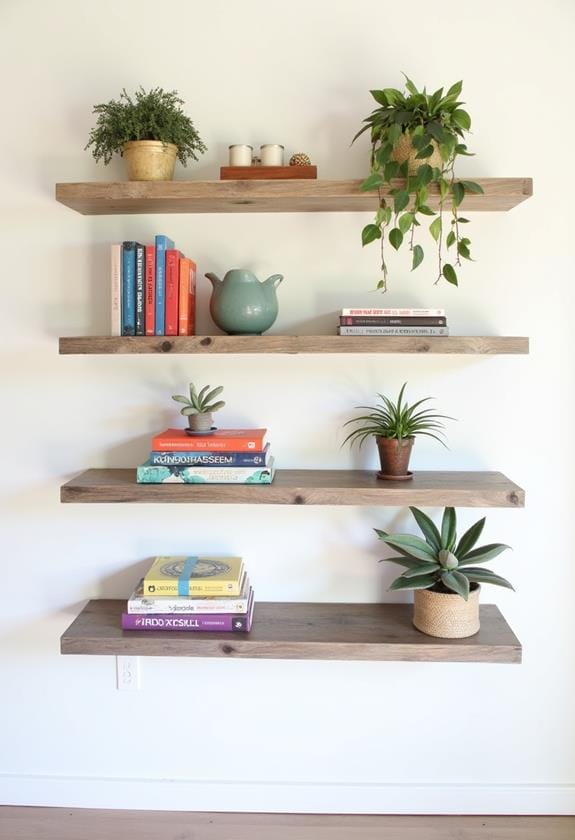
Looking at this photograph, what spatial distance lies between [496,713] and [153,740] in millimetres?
911

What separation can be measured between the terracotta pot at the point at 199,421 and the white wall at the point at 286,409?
0.13m

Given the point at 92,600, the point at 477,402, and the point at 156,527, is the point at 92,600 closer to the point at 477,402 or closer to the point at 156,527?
the point at 156,527

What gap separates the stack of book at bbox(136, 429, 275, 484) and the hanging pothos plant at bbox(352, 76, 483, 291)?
1.61 ft

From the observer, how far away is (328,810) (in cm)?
187

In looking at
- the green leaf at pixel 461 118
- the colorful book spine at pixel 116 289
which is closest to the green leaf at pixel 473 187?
the green leaf at pixel 461 118

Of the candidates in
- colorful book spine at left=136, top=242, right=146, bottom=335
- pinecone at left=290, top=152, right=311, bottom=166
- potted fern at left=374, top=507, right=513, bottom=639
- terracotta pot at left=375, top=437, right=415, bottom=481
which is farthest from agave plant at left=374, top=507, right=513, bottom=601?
pinecone at left=290, top=152, right=311, bottom=166

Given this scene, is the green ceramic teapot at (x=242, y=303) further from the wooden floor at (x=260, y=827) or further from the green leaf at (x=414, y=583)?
the wooden floor at (x=260, y=827)

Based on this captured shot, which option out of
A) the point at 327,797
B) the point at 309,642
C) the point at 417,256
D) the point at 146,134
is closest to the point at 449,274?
the point at 417,256

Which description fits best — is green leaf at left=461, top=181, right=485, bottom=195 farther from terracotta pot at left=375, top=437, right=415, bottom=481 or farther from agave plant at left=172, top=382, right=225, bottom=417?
agave plant at left=172, top=382, right=225, bottom=417

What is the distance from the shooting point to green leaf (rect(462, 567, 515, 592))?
164cm

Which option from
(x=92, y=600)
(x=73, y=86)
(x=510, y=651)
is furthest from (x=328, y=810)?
(x=73, y=86)

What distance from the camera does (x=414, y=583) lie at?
1.67 m

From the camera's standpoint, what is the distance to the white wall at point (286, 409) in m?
1.76

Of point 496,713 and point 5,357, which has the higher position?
point 5,357
